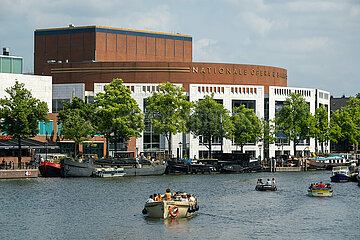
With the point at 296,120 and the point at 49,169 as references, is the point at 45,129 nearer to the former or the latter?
the point at 49,169

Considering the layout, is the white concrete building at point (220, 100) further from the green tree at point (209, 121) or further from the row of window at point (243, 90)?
the green tree at point (209, 121)

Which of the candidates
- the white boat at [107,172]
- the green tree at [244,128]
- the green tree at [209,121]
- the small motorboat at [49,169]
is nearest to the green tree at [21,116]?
the small motorboat at [49,169]

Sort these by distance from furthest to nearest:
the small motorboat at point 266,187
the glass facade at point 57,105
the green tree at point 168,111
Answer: the glass facade at point 57,105, the green tree at point 168,111, the small motorboat at point 266,187

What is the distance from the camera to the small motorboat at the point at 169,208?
65438mm

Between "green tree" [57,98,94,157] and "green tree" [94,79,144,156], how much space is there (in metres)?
2.71

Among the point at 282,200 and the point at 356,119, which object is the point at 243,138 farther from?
the point at 282,200

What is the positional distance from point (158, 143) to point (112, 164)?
41.1 meters

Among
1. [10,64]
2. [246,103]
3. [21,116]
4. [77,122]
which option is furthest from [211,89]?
[21,116]

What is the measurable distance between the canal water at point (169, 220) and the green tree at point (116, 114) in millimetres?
21659

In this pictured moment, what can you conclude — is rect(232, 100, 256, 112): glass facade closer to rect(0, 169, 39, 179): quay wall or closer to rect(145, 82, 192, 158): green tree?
rect(145, 82, 192, 158): green tree

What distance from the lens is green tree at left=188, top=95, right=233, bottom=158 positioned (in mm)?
146000

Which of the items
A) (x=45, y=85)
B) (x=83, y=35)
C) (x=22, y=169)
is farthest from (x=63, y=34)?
(x=22, y=169)

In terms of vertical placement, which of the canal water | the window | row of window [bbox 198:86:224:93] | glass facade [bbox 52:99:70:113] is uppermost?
row of window [bbox 198:86:224:93]

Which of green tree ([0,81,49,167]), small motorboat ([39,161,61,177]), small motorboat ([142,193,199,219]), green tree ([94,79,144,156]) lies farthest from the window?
small motorboat ([142,193,199,219])
